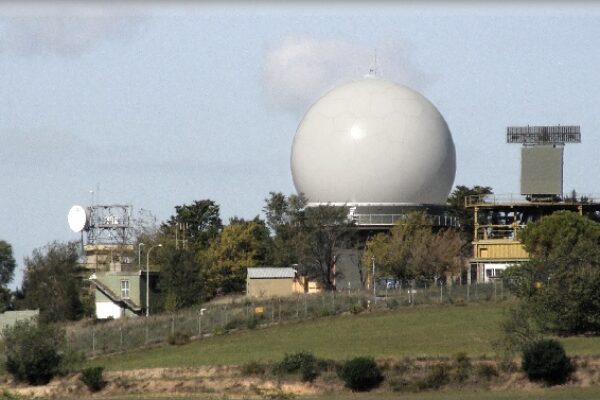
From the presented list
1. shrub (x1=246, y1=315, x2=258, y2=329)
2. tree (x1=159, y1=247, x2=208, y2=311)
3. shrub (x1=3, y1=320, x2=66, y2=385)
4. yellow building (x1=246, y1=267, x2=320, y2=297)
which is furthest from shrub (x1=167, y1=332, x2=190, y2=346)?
yellow building (x1=246, y1=267, x2=320, y2=297)

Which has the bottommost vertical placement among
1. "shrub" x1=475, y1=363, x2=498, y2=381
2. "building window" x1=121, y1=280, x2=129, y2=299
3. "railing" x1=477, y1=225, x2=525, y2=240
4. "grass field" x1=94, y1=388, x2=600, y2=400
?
"grass field" x1=94, y1=388, x2=600, y2=400

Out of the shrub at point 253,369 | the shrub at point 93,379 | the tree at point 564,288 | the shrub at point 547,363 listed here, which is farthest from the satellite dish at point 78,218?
the shrub at point 547,363

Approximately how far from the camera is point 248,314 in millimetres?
73438

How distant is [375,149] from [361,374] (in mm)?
42094

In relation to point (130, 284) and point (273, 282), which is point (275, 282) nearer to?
point (273, 282)

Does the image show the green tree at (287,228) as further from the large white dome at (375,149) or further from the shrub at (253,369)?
the shrub at (253,369)

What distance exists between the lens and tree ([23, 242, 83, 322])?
299 feet

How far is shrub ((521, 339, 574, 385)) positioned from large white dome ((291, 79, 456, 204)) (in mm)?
41754

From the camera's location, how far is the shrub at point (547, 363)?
52.9 metres

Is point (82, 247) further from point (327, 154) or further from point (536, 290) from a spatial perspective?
point (536, 290)

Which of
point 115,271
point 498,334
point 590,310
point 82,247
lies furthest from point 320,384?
point 82,247

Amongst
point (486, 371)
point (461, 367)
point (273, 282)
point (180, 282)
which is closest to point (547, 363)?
point (486, 371)

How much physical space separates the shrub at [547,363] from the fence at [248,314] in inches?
774

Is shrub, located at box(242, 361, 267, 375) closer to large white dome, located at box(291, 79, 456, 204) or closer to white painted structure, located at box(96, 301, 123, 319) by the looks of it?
white painted structure, located at box(96, 301, 123, 319)
